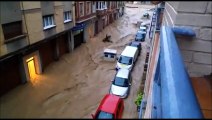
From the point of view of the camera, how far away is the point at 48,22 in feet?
56.3

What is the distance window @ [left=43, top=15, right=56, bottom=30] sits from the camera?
16.6 metres

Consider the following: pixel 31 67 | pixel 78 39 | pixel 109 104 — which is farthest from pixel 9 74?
pixel 78 39

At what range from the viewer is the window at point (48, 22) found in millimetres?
16614

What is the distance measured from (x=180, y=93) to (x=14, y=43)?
45.0 feet

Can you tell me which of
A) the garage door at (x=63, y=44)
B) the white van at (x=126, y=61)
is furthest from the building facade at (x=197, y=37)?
the garage door at (x=63, y=44)

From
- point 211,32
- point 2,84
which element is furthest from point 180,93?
point 2,84

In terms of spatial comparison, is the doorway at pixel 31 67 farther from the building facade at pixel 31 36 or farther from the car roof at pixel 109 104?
the car roof at pixel 109 104

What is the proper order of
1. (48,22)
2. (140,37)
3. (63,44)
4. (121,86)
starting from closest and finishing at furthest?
(121,86) < (48,22) < (63,44) < (140,37)

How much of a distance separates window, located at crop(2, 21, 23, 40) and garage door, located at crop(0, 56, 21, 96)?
1.62 m

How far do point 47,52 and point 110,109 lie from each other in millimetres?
9890

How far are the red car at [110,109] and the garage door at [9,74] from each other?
679cm

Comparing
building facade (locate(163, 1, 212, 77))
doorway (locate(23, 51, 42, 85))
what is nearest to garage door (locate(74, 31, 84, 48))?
doorway (locate(23, 51, 42, 85))

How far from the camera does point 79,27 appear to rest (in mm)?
23281

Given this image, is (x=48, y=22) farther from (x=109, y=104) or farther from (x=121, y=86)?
(x=109, y=104)
